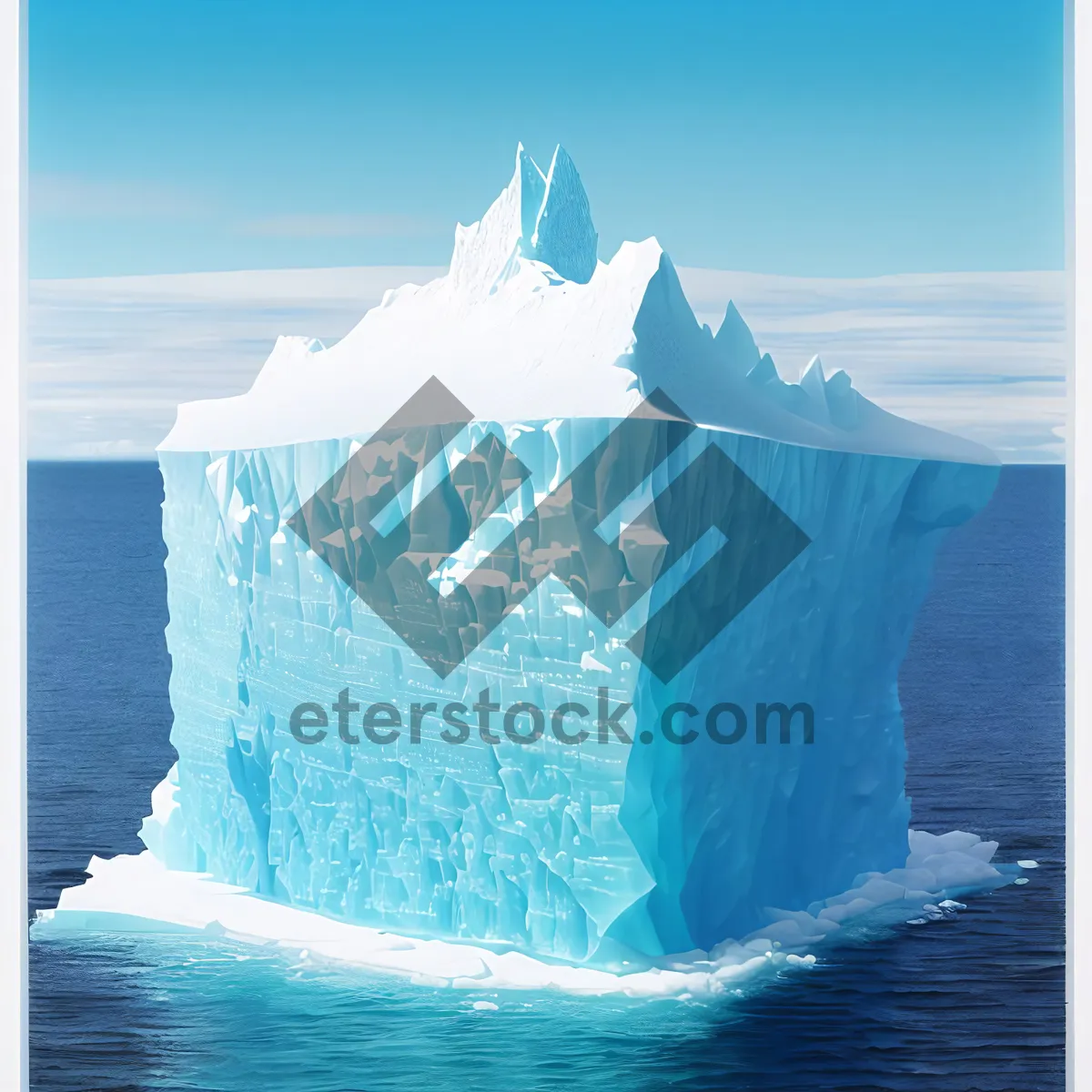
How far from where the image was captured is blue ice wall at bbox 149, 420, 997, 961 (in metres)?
7.97

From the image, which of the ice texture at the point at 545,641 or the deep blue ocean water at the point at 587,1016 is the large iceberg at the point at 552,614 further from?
the deep blue ocean water at the point at 587,1016

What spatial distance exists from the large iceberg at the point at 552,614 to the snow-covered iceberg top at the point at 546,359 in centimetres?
2

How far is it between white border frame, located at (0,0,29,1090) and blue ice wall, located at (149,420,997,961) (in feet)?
4.59

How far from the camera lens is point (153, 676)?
17.0 meters

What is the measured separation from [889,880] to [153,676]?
33.4 ft

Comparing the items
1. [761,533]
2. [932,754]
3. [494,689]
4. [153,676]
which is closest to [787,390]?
[761,533]

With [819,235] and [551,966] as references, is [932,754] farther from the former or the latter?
[551,966]

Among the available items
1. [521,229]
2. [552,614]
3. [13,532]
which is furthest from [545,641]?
[13,532]

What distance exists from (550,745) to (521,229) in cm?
314

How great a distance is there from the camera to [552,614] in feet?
26.1

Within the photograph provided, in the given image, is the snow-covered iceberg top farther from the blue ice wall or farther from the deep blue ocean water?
the deep blue ocean water

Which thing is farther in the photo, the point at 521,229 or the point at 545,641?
the point at 521,229
